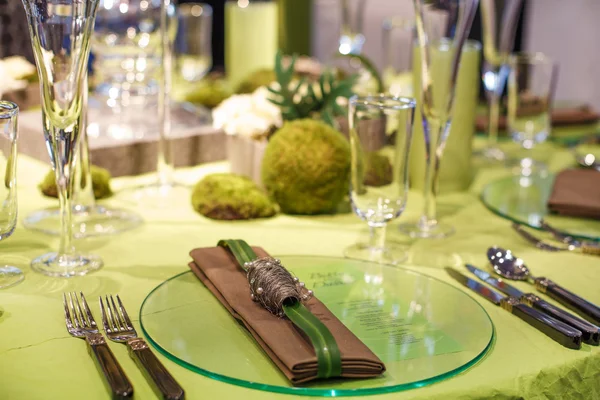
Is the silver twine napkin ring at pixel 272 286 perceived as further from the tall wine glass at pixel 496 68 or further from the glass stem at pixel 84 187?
the tall wine glass at pixel 496 68

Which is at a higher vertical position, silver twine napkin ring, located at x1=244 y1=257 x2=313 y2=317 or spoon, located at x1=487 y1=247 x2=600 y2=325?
silver twine napkin ring, located at x1=244 y1=257 x2=313 y2=317

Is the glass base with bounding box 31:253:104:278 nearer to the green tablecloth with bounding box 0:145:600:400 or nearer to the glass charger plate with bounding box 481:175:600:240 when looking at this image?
the green tablecloth with bounding box 0:145:600:400

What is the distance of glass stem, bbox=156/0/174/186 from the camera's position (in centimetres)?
141

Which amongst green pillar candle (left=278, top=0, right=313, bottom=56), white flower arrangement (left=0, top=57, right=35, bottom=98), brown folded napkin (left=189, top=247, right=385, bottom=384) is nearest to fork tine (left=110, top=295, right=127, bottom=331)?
brown folded napkin (left=189, top=247, right=385, bottom=384)

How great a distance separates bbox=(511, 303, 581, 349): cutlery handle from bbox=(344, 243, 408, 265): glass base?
0.79 feet

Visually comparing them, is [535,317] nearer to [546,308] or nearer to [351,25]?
[546,308]

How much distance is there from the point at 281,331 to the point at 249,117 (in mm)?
757

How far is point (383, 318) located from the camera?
867 millimetres

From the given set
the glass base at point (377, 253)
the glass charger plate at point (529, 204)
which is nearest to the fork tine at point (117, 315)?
the glass base at point (377, 253)

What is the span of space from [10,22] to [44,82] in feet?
5.00

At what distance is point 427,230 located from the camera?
50.7 inches

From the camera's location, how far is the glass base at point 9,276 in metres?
0.98

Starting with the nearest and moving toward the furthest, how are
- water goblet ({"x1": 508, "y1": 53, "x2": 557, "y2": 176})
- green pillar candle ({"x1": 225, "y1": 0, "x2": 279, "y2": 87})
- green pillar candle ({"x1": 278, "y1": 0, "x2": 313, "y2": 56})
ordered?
water goblet ({"x1": 508, "y1": 53, "x2": 557, "y2": 176}) → green pillar candle ({"x1": 225, "y1": 0, "x2": 279, "y2": 87}) → green pillar candle ({"x1": 278, "y1": 0, "x2": 313, "y2": 56})

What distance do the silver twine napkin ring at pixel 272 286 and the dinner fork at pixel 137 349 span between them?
14cm
